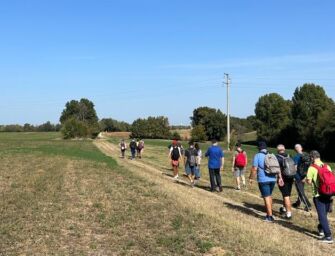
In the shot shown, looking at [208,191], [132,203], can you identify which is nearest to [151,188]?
[208,191]

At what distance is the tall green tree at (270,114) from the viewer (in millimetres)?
Answer: 120675

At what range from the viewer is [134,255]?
8695 millimetres

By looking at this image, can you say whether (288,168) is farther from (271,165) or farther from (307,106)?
(307,106)

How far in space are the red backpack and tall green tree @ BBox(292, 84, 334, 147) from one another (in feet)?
296

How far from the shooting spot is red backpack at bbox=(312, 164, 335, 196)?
10602mm

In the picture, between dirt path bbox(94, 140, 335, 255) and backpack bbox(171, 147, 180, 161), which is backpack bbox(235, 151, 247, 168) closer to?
backpack bbox(171, 147, 180, 161)

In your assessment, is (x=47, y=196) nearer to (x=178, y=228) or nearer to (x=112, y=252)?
(x=178, y=228)

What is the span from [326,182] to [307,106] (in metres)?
98.5

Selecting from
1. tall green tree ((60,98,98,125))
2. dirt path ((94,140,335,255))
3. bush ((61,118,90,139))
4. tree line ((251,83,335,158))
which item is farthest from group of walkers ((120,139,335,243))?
tall green tree ((60,98,98,125))

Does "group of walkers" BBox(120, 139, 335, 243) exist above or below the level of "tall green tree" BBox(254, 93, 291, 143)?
below

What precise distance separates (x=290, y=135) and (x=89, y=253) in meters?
103

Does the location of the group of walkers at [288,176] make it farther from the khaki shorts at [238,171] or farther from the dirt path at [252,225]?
the khaki shorts at [238,171]

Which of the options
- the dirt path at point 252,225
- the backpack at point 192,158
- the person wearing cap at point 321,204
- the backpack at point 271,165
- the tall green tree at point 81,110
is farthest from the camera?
the tall green tree at point 81,110

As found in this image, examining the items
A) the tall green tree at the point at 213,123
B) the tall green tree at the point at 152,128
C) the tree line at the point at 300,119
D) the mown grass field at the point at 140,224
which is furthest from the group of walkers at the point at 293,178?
the tall green tree at the point at 152,128
